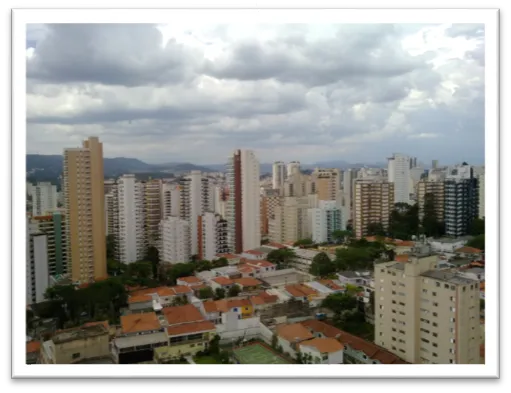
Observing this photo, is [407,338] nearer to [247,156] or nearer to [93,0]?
[247,156]

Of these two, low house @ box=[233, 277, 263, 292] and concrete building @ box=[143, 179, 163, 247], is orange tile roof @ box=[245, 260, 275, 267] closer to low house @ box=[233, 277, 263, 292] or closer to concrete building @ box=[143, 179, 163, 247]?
low house @ box=[233, 277, 263, 292]

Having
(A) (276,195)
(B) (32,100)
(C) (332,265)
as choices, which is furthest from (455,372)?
(A) (276,195)

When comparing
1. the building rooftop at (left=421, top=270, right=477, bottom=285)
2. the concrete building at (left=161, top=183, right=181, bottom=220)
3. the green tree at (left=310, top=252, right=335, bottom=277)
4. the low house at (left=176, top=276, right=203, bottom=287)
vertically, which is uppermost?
the concrete building at (left=161, top=183, right=181, bottom=220)

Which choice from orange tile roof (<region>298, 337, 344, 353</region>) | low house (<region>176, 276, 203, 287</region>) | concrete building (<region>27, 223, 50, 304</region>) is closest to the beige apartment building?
orange tile roof (<region>298, 337, 344, 353</region>)

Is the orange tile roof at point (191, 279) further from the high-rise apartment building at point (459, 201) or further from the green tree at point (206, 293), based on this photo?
the high-rise apartment building at point (459, 201)

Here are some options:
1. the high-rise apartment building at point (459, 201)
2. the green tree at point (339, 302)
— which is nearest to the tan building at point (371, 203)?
the high-rise apartment building at point (459, 201)

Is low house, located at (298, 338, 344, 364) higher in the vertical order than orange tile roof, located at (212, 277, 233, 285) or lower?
lower

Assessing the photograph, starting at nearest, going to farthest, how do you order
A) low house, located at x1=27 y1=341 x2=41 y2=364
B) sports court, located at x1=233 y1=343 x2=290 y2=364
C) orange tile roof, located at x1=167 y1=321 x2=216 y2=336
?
low house, located at x1=27 y1=341 x2=41 y2=364
sports court, located at x1=233 y1=343 x2=290 y2=364
orange tile roof, located at x1=167 y1=321 x2=216 y2=336

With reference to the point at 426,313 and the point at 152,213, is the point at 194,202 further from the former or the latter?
the point at 426,313
